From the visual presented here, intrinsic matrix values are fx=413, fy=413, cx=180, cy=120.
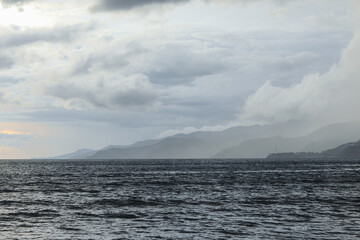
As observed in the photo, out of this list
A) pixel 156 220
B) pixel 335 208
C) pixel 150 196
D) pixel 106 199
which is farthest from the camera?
pixel 150 196

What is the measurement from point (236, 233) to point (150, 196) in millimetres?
29140

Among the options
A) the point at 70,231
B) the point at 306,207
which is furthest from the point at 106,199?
the point at 306,207

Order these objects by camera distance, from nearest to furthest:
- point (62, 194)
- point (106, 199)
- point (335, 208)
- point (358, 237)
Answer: point (358, 237)
point (335, 208)
point (106, 199)
point (62, 194)

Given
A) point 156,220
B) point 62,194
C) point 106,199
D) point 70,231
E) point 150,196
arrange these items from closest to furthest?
1. point 70,231
2. point 156,220
3. point 106,199
4. point 150,196
5. point 62,194

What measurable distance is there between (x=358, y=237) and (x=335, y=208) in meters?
15.7

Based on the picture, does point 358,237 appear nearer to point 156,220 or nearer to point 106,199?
point 156,220

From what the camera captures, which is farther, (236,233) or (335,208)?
(335,208)

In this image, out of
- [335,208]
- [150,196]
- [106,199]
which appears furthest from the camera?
[150,196]

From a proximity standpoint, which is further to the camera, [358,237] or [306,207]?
[306,207]

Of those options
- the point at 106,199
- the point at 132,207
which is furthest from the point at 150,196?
the point at 132,207

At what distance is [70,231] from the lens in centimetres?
3431

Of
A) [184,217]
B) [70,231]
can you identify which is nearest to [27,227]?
[70,231]

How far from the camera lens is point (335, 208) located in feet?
152

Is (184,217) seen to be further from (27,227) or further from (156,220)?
(27,227)
